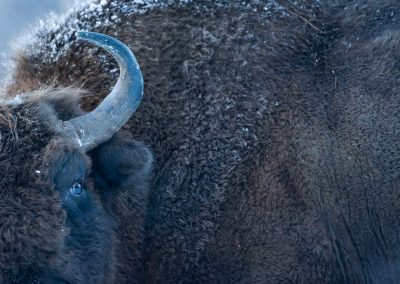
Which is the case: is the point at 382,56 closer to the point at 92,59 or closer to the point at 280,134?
the point at 280,134

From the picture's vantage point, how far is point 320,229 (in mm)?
5414

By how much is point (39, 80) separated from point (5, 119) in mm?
962

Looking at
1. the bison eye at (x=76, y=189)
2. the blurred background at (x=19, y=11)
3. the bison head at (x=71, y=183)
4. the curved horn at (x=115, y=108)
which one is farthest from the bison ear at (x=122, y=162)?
the blurred background at (x=19, y=11)

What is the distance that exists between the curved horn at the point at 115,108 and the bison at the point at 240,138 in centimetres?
6

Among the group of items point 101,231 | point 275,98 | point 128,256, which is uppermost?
point 275,98

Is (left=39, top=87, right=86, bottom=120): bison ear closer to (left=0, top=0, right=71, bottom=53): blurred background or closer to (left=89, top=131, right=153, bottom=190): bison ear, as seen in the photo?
(left=89, top=131, right=153, bottom=190): bison ear

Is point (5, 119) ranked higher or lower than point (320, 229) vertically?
higher

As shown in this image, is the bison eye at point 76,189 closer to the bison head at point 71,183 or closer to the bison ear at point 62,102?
the bison head at point 71,183

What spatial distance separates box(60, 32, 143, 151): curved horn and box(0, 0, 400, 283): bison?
0.06m

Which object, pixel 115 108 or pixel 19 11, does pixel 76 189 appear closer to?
pixel 115 108

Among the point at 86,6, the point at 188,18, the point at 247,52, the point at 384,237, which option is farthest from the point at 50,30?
the point at 384,237

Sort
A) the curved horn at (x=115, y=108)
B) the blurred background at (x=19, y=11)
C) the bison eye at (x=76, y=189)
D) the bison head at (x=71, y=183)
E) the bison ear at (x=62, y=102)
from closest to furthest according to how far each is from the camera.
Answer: the bison head at (x=71, y=183), the bison eye at (x=76, y=189), the curved horn at (x=115, y=108), the bison ear at (x=62, y=102), the blurred background at (x=19, y=11)

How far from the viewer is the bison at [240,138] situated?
5332 mm

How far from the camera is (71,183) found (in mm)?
4734
